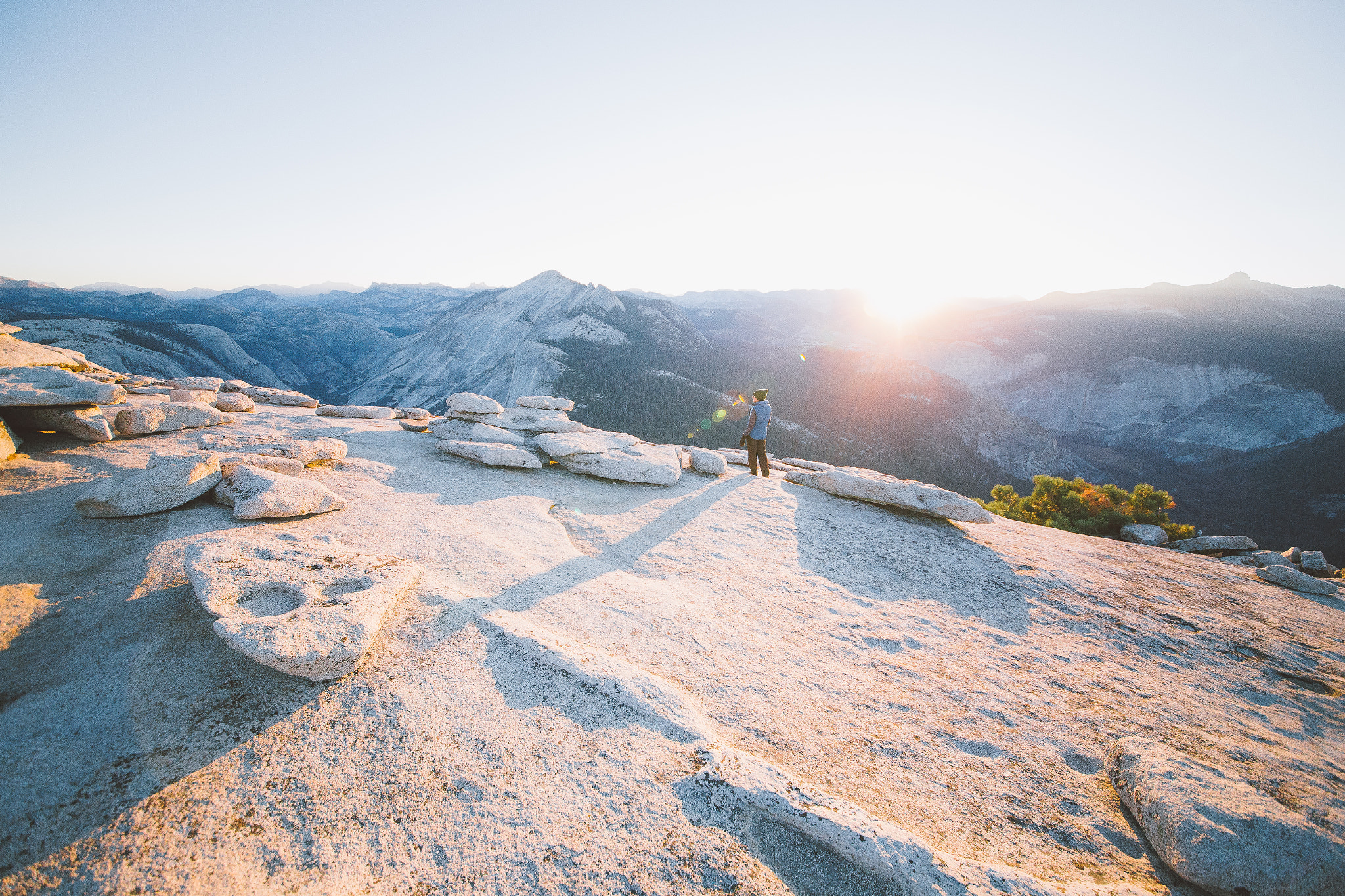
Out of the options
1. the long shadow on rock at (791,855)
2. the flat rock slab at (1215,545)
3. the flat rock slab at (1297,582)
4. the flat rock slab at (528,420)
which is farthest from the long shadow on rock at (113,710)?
the flat rock slab at (1215,545)

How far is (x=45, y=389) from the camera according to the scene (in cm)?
715

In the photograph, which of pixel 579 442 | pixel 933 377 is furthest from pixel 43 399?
pixel 933 377

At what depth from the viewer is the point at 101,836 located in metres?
2.48

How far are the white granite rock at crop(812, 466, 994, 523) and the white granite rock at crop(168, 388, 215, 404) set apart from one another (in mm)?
14772

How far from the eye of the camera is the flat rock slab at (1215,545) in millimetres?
12281

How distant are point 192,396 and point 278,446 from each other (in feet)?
17.1

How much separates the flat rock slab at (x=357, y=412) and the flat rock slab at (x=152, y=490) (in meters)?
8.59

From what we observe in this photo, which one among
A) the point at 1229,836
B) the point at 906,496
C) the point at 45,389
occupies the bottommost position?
the point at 1229,836

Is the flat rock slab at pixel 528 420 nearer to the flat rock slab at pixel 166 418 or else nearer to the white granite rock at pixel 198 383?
the flat rock slab at pixel 166 418

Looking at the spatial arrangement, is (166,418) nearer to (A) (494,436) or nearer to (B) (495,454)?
(A) (494,436)

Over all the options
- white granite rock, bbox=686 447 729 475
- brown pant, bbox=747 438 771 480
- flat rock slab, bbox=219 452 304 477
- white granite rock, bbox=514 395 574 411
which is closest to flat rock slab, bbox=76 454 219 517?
flat rock slab, bbox=219 452 304 477

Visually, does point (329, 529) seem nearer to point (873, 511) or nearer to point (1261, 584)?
point (873, 511)

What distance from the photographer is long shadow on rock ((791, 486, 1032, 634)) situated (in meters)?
6.80

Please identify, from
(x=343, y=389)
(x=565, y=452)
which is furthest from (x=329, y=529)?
(x=343, y=389)
